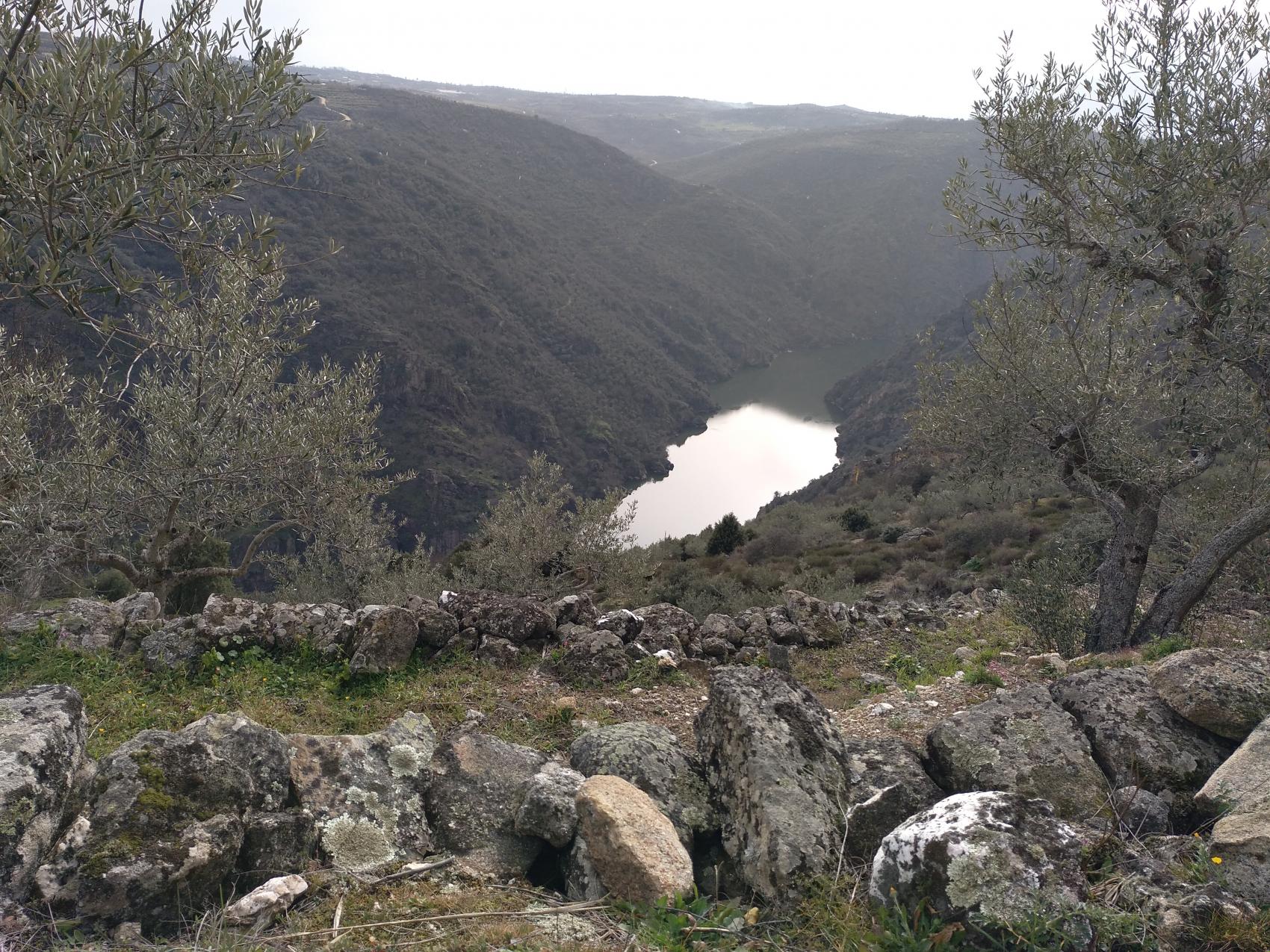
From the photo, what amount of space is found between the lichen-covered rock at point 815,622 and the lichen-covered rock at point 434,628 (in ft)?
14.5

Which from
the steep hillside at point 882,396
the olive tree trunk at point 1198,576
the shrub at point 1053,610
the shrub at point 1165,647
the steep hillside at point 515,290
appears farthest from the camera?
the steep hillside at point 882,396

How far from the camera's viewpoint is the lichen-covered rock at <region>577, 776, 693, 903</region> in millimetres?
3734

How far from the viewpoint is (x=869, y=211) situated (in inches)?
5989

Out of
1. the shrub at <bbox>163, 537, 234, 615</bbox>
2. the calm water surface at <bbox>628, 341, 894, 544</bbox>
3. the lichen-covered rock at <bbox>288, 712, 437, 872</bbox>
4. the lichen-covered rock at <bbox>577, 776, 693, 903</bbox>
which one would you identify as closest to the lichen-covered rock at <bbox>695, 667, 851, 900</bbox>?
the lichen-covered rock at <bbox>577, 776, 693, 903</bbox>

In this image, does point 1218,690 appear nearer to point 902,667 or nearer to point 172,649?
point 902,667

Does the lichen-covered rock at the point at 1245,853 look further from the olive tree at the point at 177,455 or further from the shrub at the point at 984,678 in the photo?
the olive tree at the point at 177,455

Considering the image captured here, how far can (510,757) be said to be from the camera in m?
4.99

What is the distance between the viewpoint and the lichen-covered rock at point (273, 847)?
385 cm

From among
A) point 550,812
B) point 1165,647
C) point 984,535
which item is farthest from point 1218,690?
point 984,535

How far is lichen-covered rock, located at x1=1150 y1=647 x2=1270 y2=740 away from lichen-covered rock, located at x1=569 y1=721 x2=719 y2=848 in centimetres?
323

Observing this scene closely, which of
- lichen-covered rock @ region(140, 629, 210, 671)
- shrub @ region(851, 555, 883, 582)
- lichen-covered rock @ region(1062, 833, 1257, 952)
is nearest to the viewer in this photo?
lichen-covered rock @ region(1062, 833, 1257, 952)

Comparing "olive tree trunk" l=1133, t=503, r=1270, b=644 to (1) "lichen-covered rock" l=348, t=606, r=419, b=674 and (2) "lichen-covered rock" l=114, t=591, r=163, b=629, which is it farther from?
(2) "lichen-covered rock" l=114, t=591, r=163, b=629

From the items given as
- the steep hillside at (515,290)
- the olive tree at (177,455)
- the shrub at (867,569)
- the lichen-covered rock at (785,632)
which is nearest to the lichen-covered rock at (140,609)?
the olive tree at (177,455)

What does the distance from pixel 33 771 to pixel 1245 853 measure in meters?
5.67
